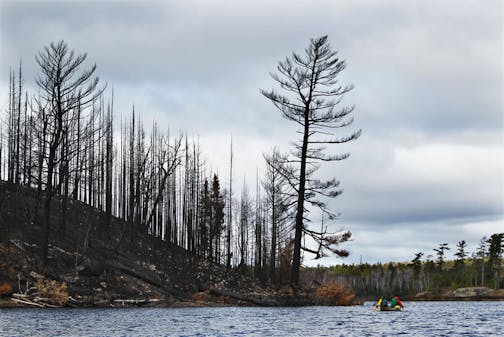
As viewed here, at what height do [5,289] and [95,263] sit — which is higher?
[95,263]

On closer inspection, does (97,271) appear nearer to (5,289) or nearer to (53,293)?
(53,293)

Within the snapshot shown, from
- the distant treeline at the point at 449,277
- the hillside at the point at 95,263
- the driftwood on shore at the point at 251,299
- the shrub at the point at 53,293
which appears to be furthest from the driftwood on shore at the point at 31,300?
the distant treeline at the point at 449,277

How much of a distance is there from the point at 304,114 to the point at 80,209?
33447mm

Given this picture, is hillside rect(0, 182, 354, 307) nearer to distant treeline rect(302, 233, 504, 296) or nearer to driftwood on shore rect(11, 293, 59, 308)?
driftwood on shore rect(11, 293, 59, 308)

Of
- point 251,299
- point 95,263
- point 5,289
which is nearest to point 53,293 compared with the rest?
point 5,289

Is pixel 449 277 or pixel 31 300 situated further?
pixel 449 277

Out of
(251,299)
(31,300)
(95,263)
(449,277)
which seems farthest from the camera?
(449,277)

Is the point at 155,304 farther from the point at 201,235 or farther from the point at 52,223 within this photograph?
the point at 201,235

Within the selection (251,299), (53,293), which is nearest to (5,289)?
(53,293)

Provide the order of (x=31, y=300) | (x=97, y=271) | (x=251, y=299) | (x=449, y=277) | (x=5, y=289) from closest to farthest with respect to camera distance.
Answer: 1. (x=5, y=289)
2. (x=31, y=300)
3. (x=251, y=299)
4. (x=97, y=271)
5. (x=449, y=277)

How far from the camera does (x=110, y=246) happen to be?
187 feet

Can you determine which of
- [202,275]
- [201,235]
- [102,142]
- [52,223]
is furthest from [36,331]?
[201,235]

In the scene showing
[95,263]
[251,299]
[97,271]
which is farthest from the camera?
[95,263]

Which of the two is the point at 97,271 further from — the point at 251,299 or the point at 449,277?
the point at 449,277
